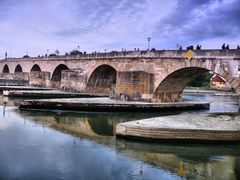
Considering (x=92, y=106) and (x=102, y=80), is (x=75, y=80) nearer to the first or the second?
(x=102, y=80)

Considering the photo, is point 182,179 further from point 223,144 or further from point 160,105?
point 160,105

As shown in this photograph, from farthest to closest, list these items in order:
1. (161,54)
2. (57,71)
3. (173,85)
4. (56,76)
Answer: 1. (56,76)
2. (57,71)
3. (173,85)
4. (161,54)

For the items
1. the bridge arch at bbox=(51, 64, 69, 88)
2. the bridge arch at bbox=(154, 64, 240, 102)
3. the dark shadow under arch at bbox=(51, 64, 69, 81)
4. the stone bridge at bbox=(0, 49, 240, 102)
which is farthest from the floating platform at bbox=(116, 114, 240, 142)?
the bridge arch at bbox=(51, 64, 69, 88)

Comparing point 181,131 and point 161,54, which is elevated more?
point 161,54

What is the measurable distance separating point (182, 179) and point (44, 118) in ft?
38.1

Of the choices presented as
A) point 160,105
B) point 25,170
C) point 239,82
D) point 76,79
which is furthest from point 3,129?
point 76,79

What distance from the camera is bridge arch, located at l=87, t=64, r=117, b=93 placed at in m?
35.6

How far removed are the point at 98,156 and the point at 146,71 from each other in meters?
15.1

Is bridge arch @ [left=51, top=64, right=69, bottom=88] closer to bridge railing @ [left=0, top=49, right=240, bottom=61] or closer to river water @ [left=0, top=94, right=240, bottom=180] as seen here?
bridge railing @ [left=0, top=49, right=240, bottom=61]

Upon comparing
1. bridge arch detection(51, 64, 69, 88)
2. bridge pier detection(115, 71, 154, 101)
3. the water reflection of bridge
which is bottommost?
the water reflection of bridge

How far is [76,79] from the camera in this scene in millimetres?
36125

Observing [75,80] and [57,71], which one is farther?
[57,71]

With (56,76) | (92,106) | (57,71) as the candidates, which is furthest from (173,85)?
(56,76)

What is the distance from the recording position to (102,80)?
1452 inches
